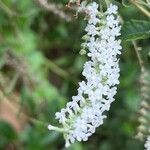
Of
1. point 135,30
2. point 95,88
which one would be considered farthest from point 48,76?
point 95,88

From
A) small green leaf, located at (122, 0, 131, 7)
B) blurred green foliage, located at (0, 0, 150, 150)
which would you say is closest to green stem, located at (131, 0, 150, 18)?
small green leaf, located at (122, 0, 131, 7)

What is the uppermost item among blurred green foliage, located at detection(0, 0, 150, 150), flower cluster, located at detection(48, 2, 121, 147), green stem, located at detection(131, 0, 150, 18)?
blurred green foliage, located at detection(0, 0, 150, 150)

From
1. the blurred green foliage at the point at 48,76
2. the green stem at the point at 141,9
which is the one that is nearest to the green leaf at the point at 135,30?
the green stem at the point at 141,9

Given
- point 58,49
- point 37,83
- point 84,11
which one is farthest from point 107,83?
point 58,49

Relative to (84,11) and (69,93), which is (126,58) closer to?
(69,93)

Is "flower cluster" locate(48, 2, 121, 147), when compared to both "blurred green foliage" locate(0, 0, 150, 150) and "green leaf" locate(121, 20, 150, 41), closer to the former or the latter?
"green leaf" locate(121, 20, 150, 41)
